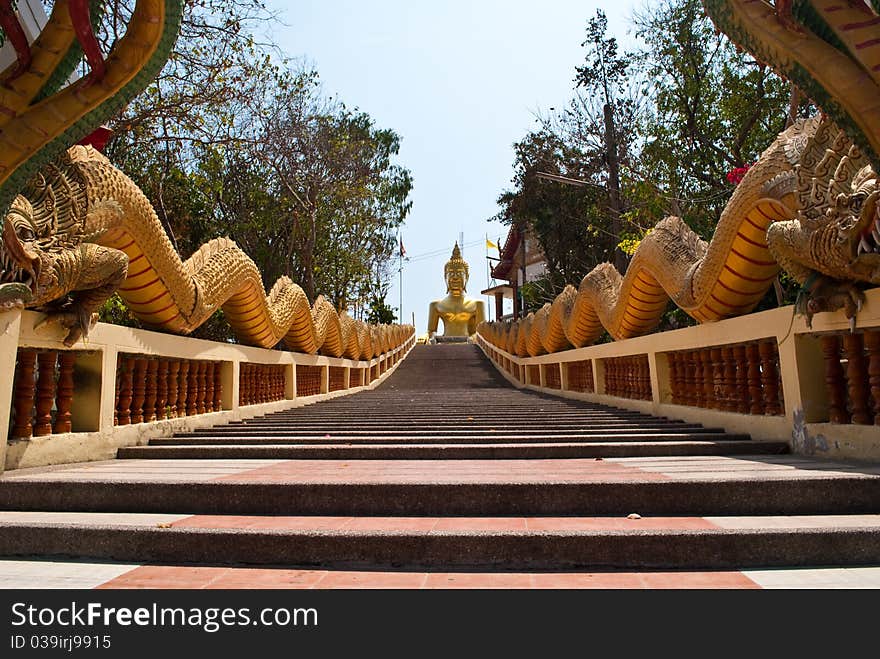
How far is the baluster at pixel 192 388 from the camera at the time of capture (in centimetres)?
536

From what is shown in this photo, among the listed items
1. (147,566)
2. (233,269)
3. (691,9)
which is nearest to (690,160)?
(691,9)

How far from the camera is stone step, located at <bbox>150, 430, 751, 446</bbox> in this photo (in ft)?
15.1

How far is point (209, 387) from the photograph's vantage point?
5.82 metres

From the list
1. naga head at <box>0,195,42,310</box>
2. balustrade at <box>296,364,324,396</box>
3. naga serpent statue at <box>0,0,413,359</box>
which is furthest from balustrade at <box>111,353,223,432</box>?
balustrade at <box>296,364,324,396</box>

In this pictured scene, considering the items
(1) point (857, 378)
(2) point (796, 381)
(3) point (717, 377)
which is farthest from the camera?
(3) point (717, 377)

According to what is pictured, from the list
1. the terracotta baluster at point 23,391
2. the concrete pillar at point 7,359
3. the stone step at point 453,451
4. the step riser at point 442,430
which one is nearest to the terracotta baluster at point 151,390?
the step riser at point 442,430

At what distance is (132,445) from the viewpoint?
4.37 m

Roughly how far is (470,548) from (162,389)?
11.8 ft

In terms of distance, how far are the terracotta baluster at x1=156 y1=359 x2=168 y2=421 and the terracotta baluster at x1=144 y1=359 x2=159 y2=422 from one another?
2.8 inches

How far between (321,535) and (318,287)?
1408 centimetres

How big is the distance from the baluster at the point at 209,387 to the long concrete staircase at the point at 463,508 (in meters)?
1.53

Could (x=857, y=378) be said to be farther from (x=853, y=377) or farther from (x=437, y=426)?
(x=437, y=426)

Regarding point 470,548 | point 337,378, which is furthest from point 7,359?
point 337,378
